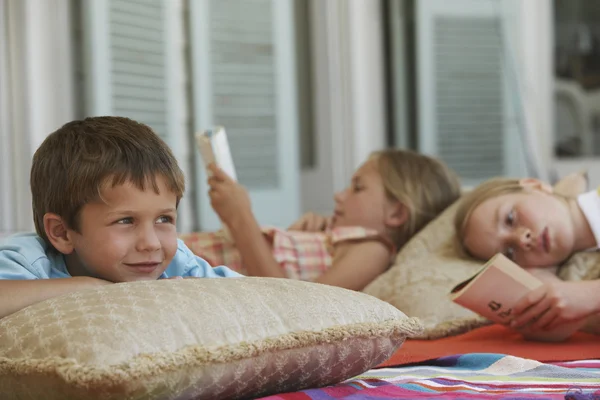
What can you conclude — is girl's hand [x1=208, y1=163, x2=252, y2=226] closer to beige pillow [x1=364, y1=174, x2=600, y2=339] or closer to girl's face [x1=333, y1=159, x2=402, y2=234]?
girl's face [x1=333, y1=159, x2=402, y2=234]

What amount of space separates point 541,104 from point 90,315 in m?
3.93

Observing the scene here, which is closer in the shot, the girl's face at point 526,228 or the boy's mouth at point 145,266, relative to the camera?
the boy's mouth at point 145,266

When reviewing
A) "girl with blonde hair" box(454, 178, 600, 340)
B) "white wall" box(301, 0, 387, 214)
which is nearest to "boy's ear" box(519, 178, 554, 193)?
"girl with blonde hair" box(454, 178, 600, 340)

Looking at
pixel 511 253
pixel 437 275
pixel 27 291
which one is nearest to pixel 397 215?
pixel 437 275

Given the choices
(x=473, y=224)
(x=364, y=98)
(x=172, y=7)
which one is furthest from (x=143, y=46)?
(x=473, y=224)

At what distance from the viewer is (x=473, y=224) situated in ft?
6.57

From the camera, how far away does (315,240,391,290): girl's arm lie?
6.97 feet

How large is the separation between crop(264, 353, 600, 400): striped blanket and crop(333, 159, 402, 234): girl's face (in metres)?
0.98

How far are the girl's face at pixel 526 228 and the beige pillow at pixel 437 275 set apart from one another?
6 cm

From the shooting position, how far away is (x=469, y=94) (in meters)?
4.46

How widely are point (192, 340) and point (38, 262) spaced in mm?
427

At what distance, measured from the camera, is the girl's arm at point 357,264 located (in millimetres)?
2125

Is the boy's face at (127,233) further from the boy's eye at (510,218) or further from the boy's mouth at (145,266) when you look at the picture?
the boy's eye at (510,218)

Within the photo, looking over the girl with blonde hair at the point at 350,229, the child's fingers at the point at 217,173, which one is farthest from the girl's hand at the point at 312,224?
the child's fingers at the point at 217,173
